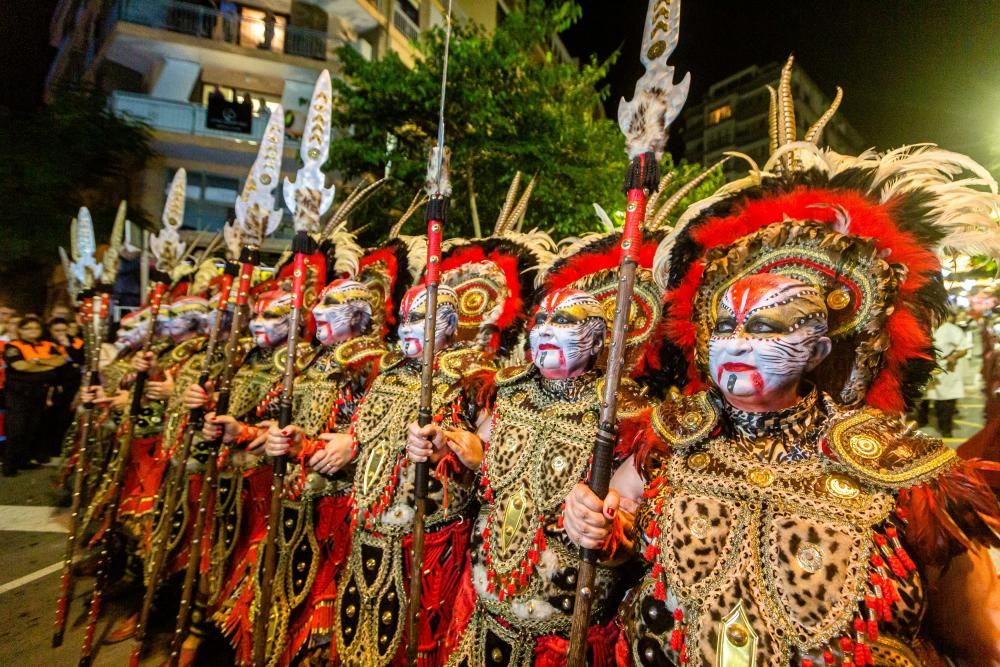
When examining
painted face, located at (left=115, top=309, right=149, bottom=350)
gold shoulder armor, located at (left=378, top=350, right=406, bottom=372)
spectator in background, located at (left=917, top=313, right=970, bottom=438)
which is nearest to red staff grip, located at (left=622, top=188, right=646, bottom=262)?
gold shoulder armor, located at (left=378, top=350, right=406, bottom=372)

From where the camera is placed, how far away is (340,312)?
3.57 meters

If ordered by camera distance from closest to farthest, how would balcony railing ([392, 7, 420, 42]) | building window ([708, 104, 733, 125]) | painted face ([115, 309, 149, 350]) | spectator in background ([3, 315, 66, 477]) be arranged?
painted face ([115, 309, 149, 350])
spectator in background ([3, 315, 66, 477])
balcony railing ([392, 7, 420, 42])
building window ([708, 104, 733, 125])

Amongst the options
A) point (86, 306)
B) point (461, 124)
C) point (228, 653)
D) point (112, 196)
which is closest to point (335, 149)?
point (461, 124)

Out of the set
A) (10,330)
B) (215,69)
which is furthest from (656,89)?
(215,69)

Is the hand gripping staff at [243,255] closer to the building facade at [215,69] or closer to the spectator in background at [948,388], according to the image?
the spectator in background at [948,388]

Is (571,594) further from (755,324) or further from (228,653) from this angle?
(228,653)

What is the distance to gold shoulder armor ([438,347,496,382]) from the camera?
9.89ft

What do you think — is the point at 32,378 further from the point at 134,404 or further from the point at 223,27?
the point at 223,27

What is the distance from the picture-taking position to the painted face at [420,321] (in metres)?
2.88

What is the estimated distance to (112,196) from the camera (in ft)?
52.7

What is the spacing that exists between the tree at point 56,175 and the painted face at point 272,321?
525 inches

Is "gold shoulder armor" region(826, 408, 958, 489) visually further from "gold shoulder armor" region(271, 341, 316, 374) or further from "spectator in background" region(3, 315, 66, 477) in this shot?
"spectator in background" region(3, 315, 66, 477)

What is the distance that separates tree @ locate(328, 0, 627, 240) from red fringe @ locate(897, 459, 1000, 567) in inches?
325

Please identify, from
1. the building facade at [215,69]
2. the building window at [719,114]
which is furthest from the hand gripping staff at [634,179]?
the building window at [719,114]
